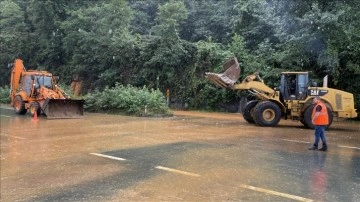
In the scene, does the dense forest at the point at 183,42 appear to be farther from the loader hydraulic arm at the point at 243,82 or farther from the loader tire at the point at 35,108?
the loader tire at the point at 35,108

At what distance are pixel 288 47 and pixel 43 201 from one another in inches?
702

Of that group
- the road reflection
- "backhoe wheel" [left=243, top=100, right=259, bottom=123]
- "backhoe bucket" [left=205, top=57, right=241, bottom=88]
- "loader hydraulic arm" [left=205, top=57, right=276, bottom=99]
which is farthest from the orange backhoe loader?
the road reflection

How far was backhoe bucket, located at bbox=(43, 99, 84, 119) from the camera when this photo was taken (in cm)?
1925

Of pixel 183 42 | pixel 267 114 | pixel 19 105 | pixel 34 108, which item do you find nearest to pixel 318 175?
pixel 267 114

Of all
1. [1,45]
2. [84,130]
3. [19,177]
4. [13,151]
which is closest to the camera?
[19,177]

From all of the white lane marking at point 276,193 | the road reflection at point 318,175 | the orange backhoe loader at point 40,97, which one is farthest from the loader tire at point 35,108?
the white lane marking at point 276,193

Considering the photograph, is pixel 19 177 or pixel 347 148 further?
pixel 347 148

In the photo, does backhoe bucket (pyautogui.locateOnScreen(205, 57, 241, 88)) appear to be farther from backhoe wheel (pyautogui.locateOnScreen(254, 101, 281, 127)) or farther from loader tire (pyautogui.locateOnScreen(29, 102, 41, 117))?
loader tire (pyautogui.locateOnScreen(29, 102, 41, 117))

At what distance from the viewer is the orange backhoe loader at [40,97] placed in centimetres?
1945

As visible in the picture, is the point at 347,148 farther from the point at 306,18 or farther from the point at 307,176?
the point at 306,18

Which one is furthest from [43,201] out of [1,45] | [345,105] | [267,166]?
[1,45]

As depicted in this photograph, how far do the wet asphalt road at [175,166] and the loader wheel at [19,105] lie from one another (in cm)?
698

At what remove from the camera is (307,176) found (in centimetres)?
771

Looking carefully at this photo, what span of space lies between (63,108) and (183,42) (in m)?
10.2
